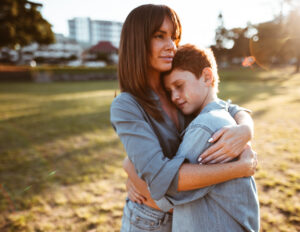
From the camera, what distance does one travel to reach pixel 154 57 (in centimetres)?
147

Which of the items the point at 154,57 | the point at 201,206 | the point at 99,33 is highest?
the point at 99,33

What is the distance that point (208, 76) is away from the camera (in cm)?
156

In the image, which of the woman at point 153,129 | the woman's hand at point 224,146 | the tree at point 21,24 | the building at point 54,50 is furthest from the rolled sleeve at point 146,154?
the building at point 54,50

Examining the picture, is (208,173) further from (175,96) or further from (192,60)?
(192,60)

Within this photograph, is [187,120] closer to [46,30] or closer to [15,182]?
[15,182]

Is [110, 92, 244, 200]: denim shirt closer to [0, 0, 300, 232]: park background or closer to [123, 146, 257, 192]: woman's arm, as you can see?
[123, 146, 257, 192]: woman's arm

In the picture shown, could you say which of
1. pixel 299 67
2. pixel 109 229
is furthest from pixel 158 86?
pixel 299 67

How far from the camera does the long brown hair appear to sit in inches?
53.7

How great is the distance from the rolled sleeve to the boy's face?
47 centimetres

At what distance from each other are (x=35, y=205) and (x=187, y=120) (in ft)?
9.42

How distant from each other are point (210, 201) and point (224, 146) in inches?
12.5

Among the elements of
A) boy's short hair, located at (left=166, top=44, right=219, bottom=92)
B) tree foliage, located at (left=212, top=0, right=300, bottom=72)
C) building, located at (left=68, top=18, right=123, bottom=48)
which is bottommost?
boy's short hair, located at (left=166, top=44, right=219, bottom=92)

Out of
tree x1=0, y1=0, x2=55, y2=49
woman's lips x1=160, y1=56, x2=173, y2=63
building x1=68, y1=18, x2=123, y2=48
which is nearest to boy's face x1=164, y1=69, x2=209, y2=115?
woman's lips x1=160, y1=56, x2=173, y2=63

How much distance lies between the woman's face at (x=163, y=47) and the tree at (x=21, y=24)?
20042 millimetres
